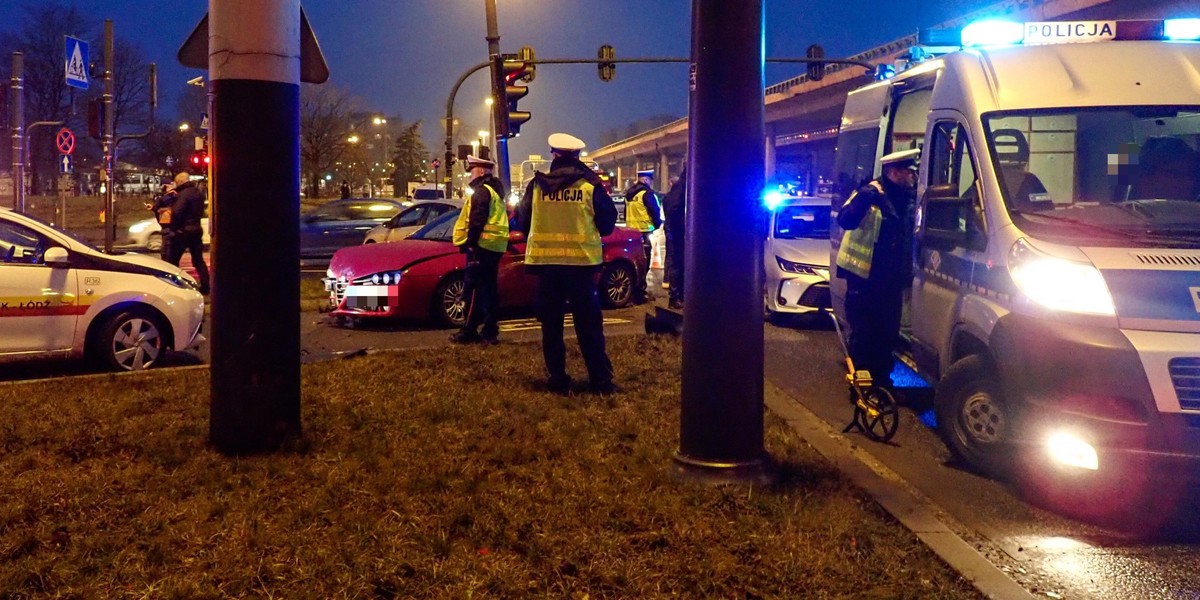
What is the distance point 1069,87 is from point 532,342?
17.9 feet

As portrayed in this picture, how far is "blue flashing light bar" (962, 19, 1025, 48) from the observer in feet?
23.8

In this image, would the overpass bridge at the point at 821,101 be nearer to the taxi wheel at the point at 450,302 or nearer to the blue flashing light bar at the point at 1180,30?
the taxi wheel at the point at 450,302

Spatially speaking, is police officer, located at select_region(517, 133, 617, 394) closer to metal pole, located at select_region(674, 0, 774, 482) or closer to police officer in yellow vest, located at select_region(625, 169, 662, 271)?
metal pole, located at select_region(674, 0, 774, 482)

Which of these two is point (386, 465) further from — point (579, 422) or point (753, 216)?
point (753, 216)

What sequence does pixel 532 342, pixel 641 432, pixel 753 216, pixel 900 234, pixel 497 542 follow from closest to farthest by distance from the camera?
pixel 497 542
pixel 753 216
pixel 641 432
pixel 900 234
pixel 532 342

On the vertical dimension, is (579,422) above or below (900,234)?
below

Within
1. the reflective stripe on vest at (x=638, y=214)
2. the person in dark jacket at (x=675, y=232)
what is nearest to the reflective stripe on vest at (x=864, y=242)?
the person in dark jacket at (x=675, y=232)

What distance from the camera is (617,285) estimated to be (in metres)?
14.3

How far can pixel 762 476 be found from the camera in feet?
17.5

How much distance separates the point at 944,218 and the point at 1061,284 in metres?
1.54

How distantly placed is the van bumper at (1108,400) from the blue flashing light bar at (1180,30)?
3030mm

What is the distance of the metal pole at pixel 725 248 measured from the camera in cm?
515

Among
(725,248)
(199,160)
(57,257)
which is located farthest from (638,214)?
(199,160)

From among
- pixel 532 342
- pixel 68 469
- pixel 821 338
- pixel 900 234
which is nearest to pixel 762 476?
pixel 900 234
